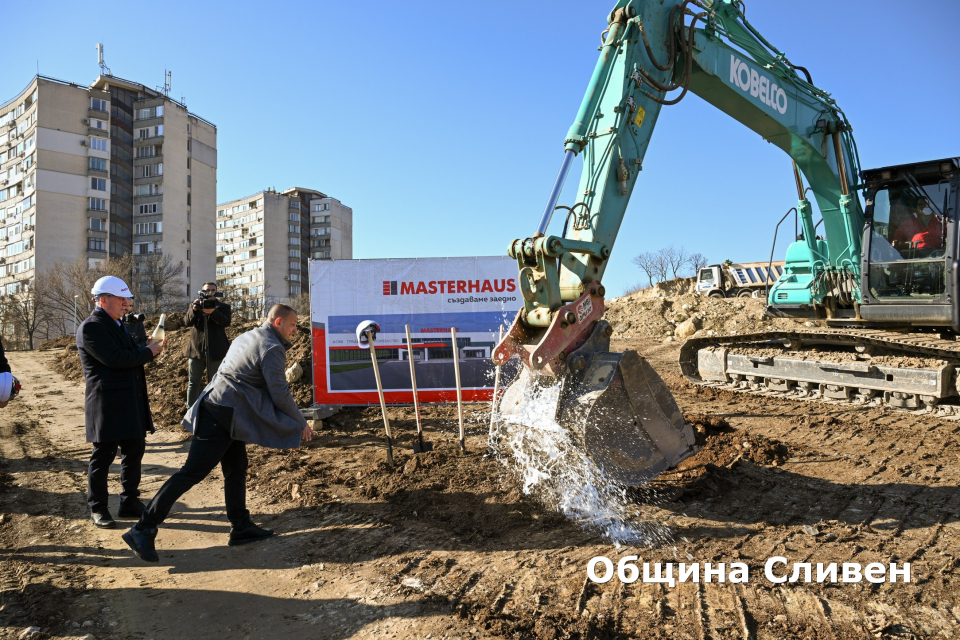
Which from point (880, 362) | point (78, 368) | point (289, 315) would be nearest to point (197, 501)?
point (289, 315)

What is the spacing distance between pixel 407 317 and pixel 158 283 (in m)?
36.5

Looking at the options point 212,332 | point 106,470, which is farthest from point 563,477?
point 212,332

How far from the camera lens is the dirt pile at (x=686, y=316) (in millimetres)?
22078

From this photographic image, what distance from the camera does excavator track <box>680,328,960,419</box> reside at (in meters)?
7.74

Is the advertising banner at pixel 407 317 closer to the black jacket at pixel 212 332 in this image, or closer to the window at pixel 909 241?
the black jacket at pixel 212 332

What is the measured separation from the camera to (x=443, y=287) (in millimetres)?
8180

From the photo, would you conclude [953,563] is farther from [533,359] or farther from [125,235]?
[125,235]

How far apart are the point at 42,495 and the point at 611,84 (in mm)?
6294

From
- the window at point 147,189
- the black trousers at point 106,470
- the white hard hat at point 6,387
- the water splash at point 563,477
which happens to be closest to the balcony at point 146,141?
the window at point 147,189

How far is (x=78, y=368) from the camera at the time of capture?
14.5m

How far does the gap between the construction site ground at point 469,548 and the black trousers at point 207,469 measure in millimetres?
298

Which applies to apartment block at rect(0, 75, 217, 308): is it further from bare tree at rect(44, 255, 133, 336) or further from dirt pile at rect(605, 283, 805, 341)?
dirt pile at rect(605, 283, 805, 341)

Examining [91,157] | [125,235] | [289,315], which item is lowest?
[289,315]

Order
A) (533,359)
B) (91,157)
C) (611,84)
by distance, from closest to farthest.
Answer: (533,359) < (611,84) < (91,157)
